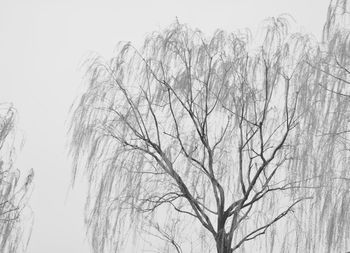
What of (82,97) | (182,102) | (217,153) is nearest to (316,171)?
(217,153)

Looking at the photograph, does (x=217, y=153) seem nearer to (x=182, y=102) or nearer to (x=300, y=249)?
(x=182, y=102)

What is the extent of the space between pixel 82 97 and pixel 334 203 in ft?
8.52

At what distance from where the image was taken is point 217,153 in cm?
515

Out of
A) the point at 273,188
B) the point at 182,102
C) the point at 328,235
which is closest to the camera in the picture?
the point at 328,235

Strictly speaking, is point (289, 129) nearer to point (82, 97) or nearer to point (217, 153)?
point (217, 153)

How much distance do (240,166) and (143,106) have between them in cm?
120

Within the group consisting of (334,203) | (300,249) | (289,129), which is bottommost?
(300,249)

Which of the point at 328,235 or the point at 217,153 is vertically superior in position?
Result: the point at 217,153

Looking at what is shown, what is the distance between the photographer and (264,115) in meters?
4.89

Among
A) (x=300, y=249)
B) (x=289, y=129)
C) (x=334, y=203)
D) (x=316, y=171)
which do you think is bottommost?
(x=300, y=249)

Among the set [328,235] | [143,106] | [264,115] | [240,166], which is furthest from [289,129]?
[143,106]

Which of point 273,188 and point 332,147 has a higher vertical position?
point 332,147

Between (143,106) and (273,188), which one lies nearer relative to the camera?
(273,188)

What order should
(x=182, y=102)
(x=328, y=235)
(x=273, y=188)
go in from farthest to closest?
1. (x=182, y=102)
2. (x=273, y=188)
3. (x=328, y=235)
